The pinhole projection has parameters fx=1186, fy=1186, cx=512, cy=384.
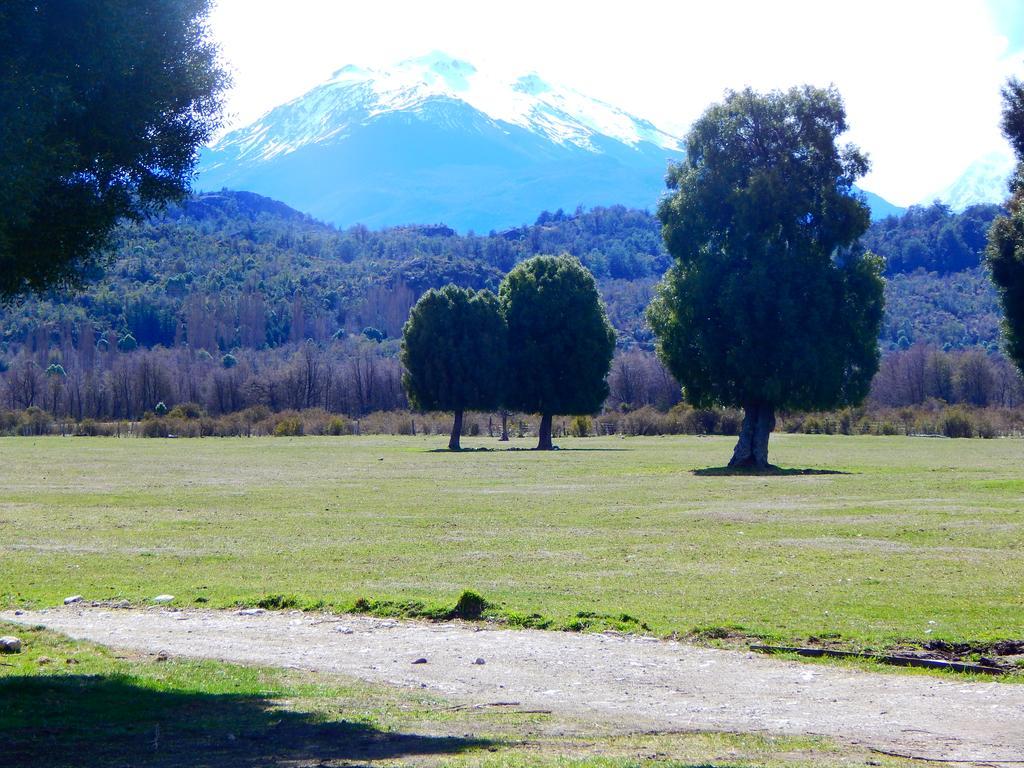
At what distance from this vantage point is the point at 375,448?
255 feet

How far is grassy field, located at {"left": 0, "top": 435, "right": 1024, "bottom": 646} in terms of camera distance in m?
15.8

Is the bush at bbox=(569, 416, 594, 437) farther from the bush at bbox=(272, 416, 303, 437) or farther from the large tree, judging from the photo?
the large tree

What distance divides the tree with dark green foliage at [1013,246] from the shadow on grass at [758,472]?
17.6 metres

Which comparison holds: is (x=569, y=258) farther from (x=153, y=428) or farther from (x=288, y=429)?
(x=153, y=428)

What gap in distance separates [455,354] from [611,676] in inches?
2538

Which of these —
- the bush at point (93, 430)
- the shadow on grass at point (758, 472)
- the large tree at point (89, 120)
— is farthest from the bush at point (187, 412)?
the large tree at point (89, 120)

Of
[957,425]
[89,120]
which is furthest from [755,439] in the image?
[957,425]

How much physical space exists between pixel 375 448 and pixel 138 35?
66447 mm

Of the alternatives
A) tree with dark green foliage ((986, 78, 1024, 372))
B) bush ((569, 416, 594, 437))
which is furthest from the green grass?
bush ((569, 416, 594, 437))

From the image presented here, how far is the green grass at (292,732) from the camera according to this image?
8.66 m

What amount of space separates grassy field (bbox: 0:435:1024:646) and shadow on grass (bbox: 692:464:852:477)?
2.09ft

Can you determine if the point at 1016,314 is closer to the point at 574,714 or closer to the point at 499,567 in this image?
the point at 499,567

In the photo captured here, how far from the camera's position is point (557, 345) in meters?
76.8

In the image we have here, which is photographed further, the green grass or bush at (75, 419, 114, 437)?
bush at (75, 419, 114, 437)
